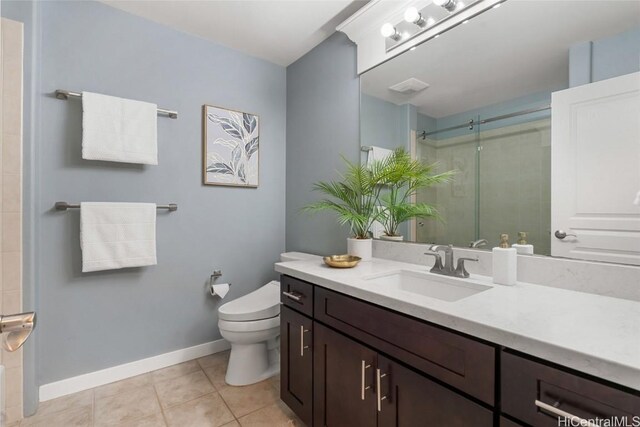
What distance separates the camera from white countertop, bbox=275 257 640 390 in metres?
0.60

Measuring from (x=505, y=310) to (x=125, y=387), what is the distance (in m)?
2.14

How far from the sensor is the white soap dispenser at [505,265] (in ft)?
3.72

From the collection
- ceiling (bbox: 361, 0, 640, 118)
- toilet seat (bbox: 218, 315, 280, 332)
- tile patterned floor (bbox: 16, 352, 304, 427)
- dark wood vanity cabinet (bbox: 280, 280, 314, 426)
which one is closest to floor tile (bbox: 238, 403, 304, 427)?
tile patterned floor (bbox: 16, 352, 304, 427)

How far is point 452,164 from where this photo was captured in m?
1.50

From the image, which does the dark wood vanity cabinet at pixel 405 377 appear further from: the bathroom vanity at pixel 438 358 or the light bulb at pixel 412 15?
the light bulb at pixel 412 15

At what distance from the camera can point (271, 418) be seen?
158 centimetres

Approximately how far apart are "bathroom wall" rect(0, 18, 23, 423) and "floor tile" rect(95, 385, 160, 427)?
1.26 ft

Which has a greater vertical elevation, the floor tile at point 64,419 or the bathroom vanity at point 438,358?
the bathroom vanity at point 438,358

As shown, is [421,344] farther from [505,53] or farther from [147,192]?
[147,192]

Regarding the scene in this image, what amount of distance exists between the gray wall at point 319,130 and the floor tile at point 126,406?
4.45ft

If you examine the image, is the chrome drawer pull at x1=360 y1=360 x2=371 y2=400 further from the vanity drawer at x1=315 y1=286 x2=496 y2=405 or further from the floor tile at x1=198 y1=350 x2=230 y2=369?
the floor tile at x1=198 y1=350 x2=230 y2=369

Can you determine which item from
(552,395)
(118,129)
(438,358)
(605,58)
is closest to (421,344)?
(438,358)

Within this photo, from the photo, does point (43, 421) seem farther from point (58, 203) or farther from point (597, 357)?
point (597, 357)

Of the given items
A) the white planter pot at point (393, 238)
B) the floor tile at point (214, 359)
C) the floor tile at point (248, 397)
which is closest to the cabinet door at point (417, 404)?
the white planter pot at point (393, 238)
